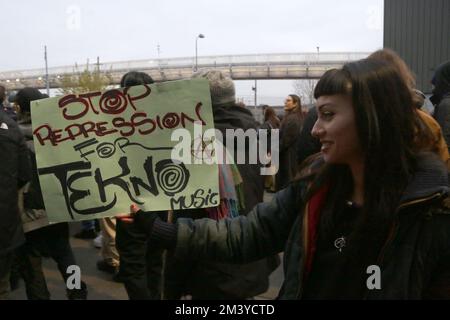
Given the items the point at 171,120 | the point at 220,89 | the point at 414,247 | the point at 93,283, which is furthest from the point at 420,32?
the point at 414,247

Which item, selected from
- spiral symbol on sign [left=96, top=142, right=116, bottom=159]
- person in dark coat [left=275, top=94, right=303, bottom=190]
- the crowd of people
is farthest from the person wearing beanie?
person in dark coat [left=275, top=94, right=303, bottom=190]

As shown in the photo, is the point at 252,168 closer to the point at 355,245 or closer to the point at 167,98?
the point at 167,98

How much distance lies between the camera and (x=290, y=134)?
22.7 ft

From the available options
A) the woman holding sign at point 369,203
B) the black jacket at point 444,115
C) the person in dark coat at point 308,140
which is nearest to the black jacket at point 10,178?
the person in dark coat at point 308,140

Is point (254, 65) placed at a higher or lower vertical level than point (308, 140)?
higher

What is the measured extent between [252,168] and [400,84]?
1.37m

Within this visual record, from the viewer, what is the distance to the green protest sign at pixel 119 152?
193 cm

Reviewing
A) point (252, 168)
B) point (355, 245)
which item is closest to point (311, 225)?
point (355, 245)

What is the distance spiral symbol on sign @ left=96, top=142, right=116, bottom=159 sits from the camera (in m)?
1.96

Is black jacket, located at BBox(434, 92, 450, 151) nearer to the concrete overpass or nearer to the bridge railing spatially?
the bridge railing

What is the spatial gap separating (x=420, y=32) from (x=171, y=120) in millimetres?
13812

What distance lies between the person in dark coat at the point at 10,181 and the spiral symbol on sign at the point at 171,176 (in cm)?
171

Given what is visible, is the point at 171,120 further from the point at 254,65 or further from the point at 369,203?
the point at 254,65
